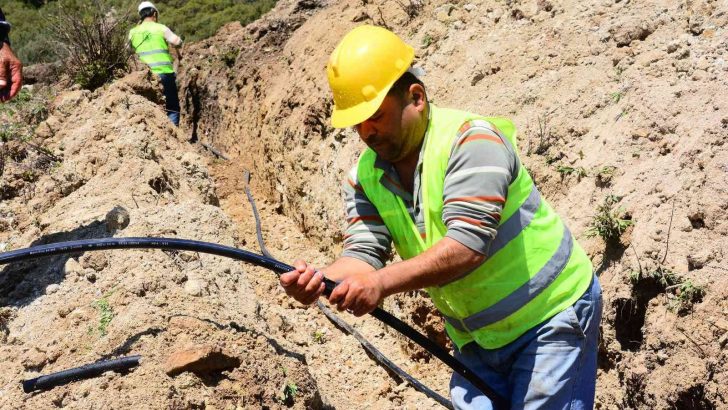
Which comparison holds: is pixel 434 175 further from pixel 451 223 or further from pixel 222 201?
pixel 222 201

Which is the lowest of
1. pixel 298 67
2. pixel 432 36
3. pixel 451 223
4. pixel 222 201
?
pixel 222 201

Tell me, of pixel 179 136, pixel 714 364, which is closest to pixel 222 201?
pixel 179 136

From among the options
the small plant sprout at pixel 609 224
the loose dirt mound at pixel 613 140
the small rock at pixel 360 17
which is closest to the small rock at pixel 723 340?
the loose dirt mound at pixel 613 140

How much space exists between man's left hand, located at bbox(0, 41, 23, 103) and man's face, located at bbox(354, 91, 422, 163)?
3.35 metres

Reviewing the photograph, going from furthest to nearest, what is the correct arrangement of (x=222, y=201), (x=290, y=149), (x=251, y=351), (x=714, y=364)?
(x=222, y=201) → (x=290, y=149) → (x=251, y=351) → (x=714, y=364)

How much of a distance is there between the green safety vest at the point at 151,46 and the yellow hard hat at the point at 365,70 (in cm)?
796

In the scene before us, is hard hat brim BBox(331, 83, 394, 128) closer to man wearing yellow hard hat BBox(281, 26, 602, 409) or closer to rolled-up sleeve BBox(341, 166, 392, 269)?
man wearing yellow hard hat BBox(281, 26, 602, 409)

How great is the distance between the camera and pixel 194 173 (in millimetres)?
7230

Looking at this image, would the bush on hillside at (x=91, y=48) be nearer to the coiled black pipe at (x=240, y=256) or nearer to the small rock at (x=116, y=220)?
the small rock at (x=116, y=220)

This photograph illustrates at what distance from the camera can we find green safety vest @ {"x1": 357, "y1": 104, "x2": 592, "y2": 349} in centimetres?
247

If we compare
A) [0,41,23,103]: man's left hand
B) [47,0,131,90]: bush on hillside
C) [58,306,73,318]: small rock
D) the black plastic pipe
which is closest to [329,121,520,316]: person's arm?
the black plastic pipe

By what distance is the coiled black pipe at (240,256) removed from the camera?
8.94ft

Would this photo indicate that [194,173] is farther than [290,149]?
No

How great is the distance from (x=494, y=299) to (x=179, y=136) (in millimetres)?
6297
